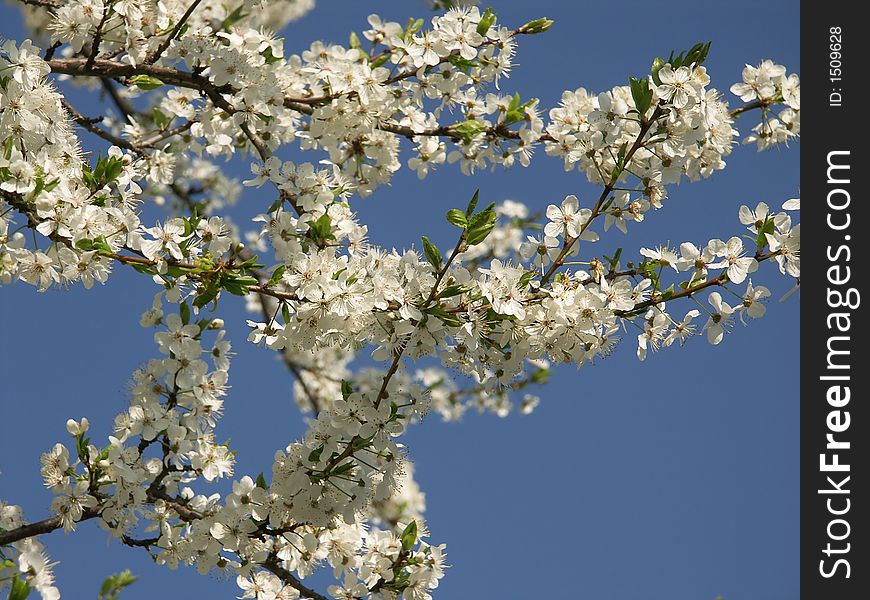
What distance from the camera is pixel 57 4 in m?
4.54

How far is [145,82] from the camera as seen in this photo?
462 cm

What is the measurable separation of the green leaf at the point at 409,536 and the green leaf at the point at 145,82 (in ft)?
8.33

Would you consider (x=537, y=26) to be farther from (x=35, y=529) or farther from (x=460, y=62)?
(x=35, y=529)

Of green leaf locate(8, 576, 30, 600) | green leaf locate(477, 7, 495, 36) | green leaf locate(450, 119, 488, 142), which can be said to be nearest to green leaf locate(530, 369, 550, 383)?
green leaf locate(450, 119, 488, 142)

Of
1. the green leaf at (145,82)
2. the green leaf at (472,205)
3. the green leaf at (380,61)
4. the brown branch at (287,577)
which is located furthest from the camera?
the green leaf at (380,61)

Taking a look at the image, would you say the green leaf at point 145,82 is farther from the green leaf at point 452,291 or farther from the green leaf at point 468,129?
Result: the green leaf at point 452,291

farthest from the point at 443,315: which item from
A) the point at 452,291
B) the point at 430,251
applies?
the point at 430,251

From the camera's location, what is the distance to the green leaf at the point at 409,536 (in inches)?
151

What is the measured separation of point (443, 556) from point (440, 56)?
246 centimetres

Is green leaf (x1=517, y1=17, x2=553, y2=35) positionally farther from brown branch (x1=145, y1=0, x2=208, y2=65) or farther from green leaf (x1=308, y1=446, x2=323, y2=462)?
green leaf (x1=308, y1=446, x2=323, y2=462)

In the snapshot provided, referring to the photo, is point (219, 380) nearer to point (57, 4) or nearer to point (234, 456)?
point (234, 456)

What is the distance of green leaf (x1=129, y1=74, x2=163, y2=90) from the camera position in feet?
15.1

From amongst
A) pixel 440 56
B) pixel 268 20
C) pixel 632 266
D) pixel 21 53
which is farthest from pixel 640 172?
pixel 268 20

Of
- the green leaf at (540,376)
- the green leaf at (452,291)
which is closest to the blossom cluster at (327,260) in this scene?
the green leaf at (452,291)
